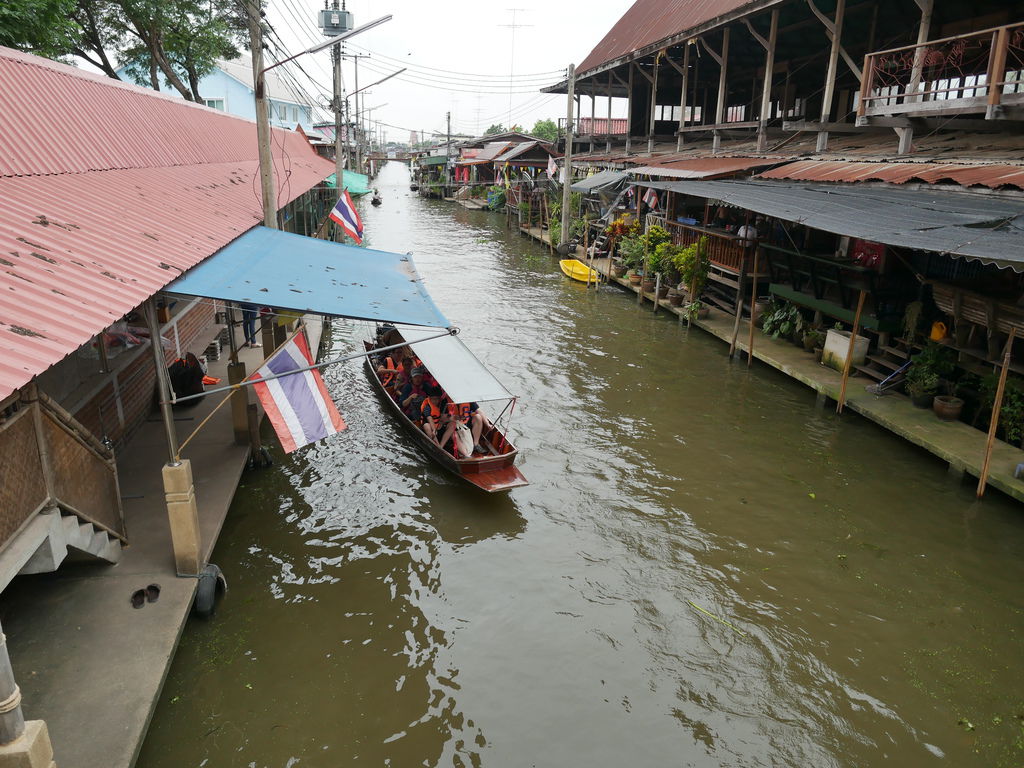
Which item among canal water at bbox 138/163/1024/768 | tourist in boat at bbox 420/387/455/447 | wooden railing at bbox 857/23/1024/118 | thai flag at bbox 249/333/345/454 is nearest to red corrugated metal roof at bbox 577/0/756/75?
wooden railing at bbox 857/23/1024/118

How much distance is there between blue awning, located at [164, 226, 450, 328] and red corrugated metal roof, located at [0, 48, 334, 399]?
0.27m

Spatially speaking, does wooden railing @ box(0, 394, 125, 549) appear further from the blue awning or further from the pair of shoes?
the blue awning

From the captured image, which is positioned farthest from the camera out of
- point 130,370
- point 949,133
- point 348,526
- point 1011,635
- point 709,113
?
point 709,113

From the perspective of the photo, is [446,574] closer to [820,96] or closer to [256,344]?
[256,344]

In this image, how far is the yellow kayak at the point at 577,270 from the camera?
25766mm

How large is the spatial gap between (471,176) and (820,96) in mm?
40685

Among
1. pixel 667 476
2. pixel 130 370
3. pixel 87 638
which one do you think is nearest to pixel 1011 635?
pixel 667 476

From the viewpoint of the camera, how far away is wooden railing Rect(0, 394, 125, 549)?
5414mm

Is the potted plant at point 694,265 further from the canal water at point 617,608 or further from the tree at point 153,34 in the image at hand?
the tree at point 153,34

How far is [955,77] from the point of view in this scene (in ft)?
47.3

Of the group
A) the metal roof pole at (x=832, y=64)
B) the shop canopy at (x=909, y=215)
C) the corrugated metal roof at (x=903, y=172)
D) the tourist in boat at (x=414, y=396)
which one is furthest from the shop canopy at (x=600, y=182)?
the tourist in boat at (x=414, y=396)

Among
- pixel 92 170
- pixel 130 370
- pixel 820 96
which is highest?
pixel 820 96

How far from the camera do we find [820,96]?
72.4 ft

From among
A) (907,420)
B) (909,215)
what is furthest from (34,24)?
(907,420)
